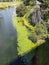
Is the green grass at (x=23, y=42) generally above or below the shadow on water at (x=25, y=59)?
below

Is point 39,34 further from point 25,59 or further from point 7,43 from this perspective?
point 25,59

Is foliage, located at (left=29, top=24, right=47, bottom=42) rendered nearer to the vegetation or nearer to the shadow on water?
the vegetation

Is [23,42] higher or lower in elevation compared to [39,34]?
lower

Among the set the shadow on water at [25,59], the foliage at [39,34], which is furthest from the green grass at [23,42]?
the shadow on water at [25,59]

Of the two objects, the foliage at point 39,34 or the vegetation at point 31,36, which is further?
the foliage at point 39,34

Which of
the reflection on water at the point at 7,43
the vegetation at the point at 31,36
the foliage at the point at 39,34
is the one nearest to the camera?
the reflection on water at the point at 7,43

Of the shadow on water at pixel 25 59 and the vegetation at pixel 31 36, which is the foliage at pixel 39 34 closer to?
the vegetation at pixel 31 36

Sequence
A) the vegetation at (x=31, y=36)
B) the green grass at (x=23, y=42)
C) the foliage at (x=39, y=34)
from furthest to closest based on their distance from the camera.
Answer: the foliage at (x=39, y=34)
the vegetation at (x=31, y=36)
the green grass at (x=23, y=42)

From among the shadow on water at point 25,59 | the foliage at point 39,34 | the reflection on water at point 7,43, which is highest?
the foliage at point 39,34

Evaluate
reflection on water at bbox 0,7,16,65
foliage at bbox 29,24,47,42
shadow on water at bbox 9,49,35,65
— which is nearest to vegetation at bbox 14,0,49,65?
foliage at bbox 29,24,47,42

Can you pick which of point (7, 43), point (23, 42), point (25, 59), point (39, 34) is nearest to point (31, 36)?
point (39, 34)

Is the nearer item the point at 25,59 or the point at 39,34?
the point at 25,59

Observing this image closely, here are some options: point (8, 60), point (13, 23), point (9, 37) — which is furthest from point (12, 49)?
point (13, 23)
